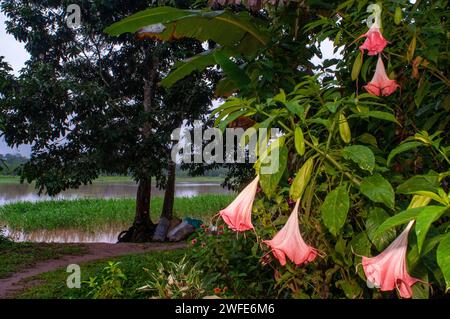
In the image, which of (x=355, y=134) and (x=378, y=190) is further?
(x=355, y=134)

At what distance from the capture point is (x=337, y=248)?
45.9 inches

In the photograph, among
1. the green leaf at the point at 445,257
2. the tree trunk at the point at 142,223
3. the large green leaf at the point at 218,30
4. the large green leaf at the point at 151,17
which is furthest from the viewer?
the tree trunk at the point at 142,223

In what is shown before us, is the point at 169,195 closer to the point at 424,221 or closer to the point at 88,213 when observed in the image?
the point at 88,213

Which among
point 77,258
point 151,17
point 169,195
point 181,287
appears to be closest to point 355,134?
point 151,17

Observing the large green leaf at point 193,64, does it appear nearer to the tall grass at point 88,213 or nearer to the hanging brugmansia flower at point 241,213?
the hanging brugmansia flower at point 241,213

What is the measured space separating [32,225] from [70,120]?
4.05 m

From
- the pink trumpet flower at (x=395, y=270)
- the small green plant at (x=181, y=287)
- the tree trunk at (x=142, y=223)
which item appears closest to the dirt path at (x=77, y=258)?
the tree trunk at (x=142, y=223)

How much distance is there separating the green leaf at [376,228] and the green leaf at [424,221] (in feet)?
1.05

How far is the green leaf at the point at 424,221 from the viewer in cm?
64

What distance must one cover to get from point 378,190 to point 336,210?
0.32 feet

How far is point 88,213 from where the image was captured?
1060 cm

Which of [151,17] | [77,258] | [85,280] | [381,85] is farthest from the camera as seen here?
[77,258]

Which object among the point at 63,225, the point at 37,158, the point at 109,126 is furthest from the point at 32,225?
the point at 109,126

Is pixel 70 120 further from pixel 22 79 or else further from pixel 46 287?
pixel 46 287
